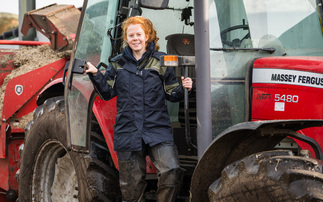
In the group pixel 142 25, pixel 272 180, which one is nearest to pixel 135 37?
pixel 142 25

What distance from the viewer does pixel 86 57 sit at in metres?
3.66

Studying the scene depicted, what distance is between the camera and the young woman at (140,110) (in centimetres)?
316

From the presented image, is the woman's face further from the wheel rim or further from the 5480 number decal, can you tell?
the wheel rim

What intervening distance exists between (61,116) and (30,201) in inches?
36.6

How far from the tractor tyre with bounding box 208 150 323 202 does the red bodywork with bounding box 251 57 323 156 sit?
1.79ft

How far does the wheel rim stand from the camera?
413cm

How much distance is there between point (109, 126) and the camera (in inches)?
140

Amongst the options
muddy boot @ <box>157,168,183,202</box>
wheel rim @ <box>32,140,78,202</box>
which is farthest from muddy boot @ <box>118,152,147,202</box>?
wheel rim @ <box>32,140,78,202</box>

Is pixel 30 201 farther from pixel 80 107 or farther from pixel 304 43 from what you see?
pixel 304 43

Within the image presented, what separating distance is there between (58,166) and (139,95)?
4.51 ft

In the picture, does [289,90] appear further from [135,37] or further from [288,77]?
[135,37]

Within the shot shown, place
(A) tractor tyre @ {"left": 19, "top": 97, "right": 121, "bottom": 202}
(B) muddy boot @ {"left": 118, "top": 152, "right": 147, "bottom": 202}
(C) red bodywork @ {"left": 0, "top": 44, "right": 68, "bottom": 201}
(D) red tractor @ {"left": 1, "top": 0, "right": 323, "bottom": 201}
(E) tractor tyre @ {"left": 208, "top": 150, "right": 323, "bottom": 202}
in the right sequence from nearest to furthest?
1. (E) tractor tyre @ {"left": 208, "top": 150, "right": 323, "bottom": 202}
2. (D) red tractor @ {"left": 1, "top": 0, "right": 323, "bottom": 201}
3. (B) muddy boot @ {"left": 118, "top": 152, "right": 147, "bottom": 202}
4. (A) tractor tyre @ {"left": 19, "top": 97, "right": 121, "bottom": 202}
5. (C) red bodywork @ {"left": 0, "top": 44, "right": 68, "bottom": 201}

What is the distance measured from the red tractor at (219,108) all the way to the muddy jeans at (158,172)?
0.17 m

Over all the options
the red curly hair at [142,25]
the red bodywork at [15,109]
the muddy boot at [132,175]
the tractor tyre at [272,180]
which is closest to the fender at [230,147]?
the tractor tyre at [272,180]
